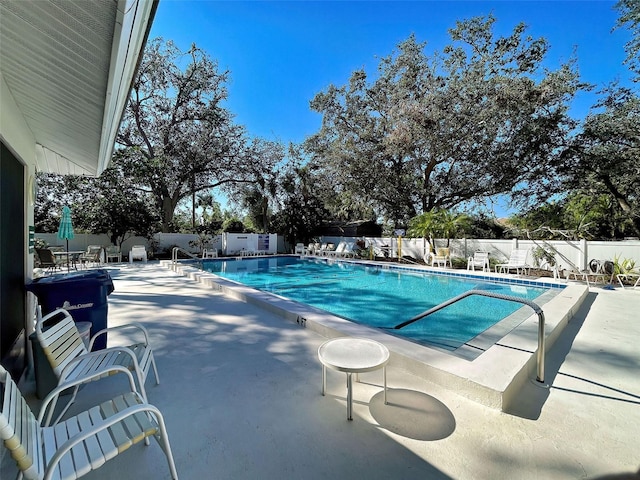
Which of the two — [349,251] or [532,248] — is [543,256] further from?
[349,251]

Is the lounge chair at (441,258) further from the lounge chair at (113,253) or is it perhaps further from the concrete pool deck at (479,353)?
the lounge chair at (113,253)

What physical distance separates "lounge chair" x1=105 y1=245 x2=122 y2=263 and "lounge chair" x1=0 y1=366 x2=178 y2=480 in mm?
14331

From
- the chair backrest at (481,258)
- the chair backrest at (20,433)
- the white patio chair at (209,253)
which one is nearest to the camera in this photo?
the chair backrest at (20,433)

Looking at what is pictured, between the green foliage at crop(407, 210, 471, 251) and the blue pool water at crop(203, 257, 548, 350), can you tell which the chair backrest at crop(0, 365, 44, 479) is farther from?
the green foliage at crop(407, 210, 471, 251)

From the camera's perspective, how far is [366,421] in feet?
7.50

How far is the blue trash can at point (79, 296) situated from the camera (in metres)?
3.06

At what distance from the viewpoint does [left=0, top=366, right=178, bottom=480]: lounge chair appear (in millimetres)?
1256

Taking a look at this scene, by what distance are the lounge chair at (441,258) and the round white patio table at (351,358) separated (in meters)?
10.9

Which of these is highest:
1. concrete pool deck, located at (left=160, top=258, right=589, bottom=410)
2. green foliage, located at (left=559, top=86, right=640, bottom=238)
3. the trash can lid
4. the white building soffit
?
green foliage, located at (left=559, top=86, right=640, bottom=238)

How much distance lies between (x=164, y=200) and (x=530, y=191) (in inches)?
822

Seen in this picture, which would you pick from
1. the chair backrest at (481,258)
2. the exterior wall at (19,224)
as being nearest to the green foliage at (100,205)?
the exterior wall at (19,224)

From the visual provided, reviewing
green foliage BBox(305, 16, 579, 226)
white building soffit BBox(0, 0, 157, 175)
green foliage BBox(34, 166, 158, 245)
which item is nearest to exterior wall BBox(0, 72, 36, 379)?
white building soffit BBox(0, 0, 157, 175)

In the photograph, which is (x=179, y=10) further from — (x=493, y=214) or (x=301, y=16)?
(x=493, y=214)

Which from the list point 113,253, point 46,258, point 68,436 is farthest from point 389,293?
point 113,253
